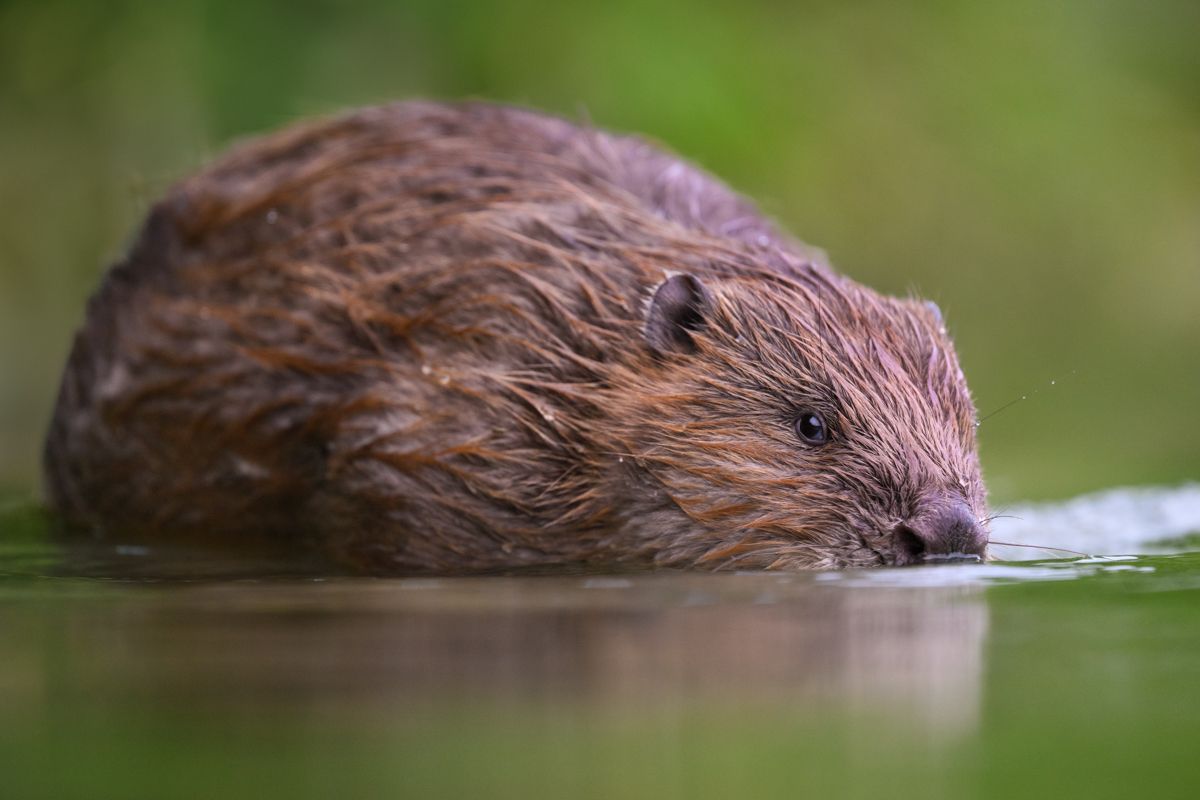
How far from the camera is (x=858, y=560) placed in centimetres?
344

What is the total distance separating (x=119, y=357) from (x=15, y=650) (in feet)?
6.84

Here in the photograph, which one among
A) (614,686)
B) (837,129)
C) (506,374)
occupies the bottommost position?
(614,686)

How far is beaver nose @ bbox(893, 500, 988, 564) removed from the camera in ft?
10.9

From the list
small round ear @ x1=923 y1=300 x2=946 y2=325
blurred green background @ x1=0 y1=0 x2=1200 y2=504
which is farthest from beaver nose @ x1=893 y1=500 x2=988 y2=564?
blurred green background @ x1=0 y1=0 x2=1200 y2=504

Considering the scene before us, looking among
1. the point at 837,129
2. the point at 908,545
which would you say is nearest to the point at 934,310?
the point at 908,545

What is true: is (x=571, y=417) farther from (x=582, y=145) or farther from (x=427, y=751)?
(x=427, y=751)

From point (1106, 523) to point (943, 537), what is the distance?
1397 millimetres

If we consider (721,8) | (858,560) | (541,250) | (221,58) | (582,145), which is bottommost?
(858,560)

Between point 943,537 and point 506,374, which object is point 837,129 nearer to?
point 506,374

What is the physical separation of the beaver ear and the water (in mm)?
569

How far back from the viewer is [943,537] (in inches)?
131

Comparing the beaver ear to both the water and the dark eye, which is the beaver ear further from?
the water

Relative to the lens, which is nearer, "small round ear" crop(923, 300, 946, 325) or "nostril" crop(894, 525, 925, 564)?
"nostril" crop(894, 525, 925, 564)

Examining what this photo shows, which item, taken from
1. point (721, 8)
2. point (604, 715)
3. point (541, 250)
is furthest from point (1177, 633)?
point (721, 8)
